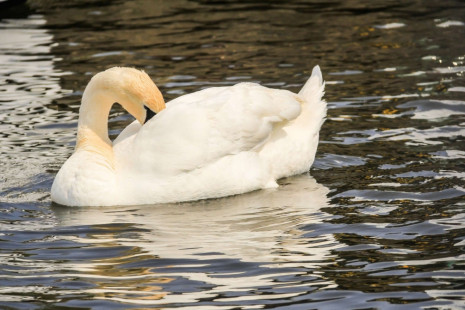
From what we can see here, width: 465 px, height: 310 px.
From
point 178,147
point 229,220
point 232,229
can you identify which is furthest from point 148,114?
point 232,229

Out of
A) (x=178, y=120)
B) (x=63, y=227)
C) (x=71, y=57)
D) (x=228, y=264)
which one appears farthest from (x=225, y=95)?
(x=71, y=57)

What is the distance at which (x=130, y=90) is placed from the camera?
871 centimetres

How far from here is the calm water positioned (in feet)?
21.0

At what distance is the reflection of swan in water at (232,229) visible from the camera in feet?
22.1

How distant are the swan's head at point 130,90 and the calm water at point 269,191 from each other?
88 cm

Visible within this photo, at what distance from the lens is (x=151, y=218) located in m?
8.15

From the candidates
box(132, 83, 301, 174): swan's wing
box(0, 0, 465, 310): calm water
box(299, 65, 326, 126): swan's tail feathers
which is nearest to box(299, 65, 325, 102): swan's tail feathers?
box(299, 65, 326, 126): swan's tail feathers

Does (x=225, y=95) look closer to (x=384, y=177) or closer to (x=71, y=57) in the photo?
(x=384, y=177)

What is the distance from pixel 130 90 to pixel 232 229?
1690 millimetres

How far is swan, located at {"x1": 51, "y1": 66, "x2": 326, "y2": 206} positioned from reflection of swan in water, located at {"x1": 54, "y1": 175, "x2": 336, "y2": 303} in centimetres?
12

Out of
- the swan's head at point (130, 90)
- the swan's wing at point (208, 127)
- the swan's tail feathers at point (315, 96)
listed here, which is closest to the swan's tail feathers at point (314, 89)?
the swan's tail feathers at point (315, 96)

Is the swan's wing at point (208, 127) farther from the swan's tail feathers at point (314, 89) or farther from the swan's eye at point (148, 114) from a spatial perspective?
the swan's tail feathers at point (314, 89)

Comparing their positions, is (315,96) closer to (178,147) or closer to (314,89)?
(314,89)

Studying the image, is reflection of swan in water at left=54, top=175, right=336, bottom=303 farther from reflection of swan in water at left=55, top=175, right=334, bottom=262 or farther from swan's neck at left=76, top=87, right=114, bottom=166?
swan's neck at left=76, top=87, right=114, bottom=166
